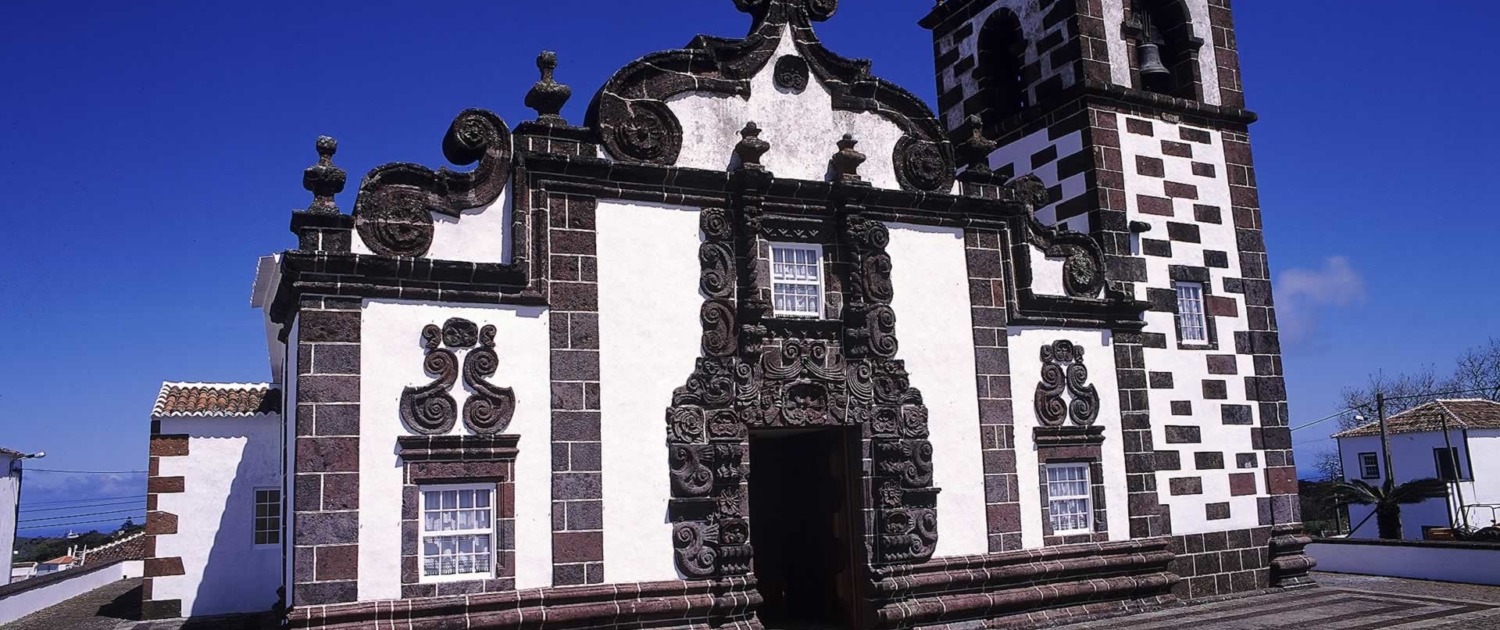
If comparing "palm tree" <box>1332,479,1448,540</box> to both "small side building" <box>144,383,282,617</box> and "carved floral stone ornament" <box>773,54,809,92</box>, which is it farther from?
"small side building" <box>144,383,282,617</box>

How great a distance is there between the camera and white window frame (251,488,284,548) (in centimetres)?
1711

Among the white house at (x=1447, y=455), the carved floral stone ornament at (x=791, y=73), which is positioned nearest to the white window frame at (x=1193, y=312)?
the carved floral stone ornament at (x=791, y=73)

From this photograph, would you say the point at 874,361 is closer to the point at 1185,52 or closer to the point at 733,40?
the point at 733,40

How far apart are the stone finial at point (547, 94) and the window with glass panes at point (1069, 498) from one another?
26.6 ft

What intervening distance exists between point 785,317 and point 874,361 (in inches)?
52.9

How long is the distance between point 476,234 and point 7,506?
23.8 meters

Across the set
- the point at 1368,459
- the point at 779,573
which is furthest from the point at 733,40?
the point at 1368,459

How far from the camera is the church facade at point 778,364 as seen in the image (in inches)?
459

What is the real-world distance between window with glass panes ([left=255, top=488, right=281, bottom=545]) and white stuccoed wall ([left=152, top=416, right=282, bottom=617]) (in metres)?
0.08

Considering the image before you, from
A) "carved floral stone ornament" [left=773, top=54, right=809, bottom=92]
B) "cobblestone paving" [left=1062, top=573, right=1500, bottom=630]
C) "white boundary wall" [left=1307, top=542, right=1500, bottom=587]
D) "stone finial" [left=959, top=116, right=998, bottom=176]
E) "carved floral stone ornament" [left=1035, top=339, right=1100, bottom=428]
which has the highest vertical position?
"carved floral stone ornament" [left=773, top=54, right=809, bottom=92]

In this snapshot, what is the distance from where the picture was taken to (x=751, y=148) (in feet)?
45.1

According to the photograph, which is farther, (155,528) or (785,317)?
(155,528)

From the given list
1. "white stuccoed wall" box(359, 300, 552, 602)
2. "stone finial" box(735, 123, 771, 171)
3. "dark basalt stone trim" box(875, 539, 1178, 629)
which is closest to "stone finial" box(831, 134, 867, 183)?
"stone finial" box(735, 123, 771, 171)

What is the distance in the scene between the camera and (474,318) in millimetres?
12086
